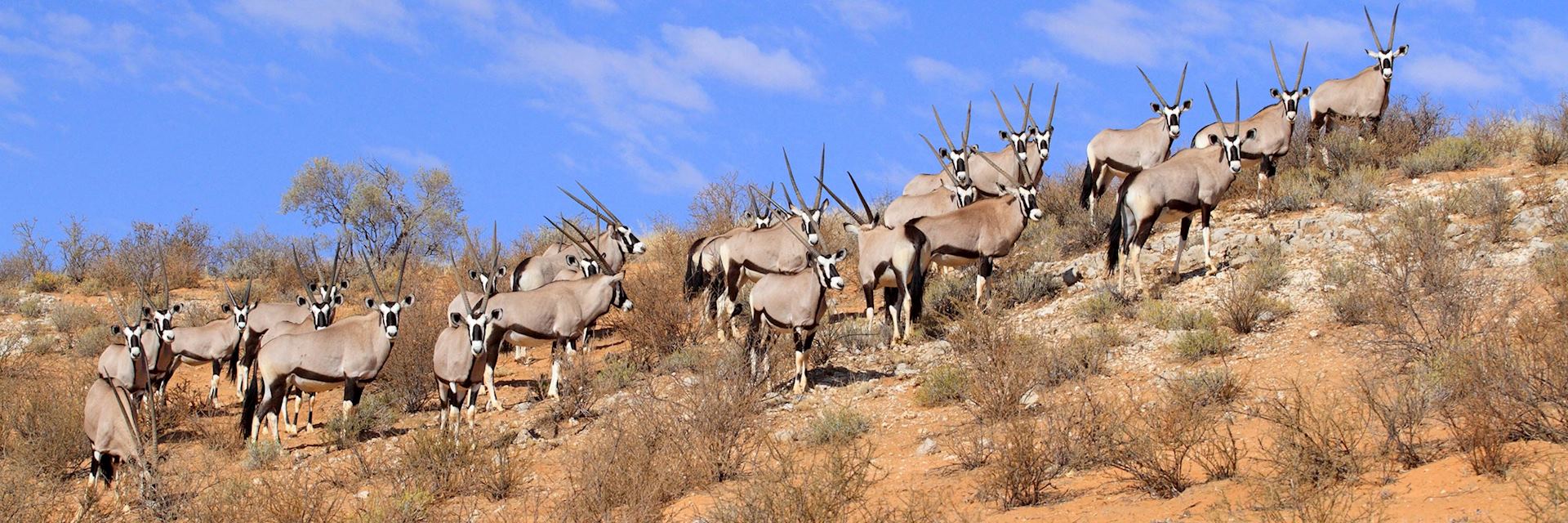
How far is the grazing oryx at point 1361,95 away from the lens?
69.1 feet

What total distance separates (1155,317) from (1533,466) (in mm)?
6388

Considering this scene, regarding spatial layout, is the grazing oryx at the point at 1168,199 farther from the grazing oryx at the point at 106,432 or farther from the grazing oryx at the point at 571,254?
the grazing oryx at the point at 106,432

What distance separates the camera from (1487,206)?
15.9m

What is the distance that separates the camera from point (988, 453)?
969 centimetres

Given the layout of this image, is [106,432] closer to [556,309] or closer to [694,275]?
[556,309]

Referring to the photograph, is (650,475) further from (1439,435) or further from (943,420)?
(1439,435)

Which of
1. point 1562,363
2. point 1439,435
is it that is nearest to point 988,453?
point 1439,435

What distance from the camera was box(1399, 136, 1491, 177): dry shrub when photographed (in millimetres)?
19516

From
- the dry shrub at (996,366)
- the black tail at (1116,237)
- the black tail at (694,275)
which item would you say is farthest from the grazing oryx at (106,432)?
the black tail at (1116,237)

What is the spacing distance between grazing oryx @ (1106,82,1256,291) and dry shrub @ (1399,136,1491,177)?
15.5 ft

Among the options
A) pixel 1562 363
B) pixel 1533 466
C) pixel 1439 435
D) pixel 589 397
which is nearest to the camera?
pixel 1533 466

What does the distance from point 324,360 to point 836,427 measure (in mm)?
5549

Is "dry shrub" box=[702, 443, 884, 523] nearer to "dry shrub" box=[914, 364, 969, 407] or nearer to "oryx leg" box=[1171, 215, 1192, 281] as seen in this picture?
"dry shrub" box=[914, 364, 969, 407]

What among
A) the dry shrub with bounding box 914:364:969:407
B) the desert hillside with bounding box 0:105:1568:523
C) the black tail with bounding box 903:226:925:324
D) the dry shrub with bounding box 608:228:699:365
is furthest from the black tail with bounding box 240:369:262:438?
the black tail with bounding box 903:226:925:324
